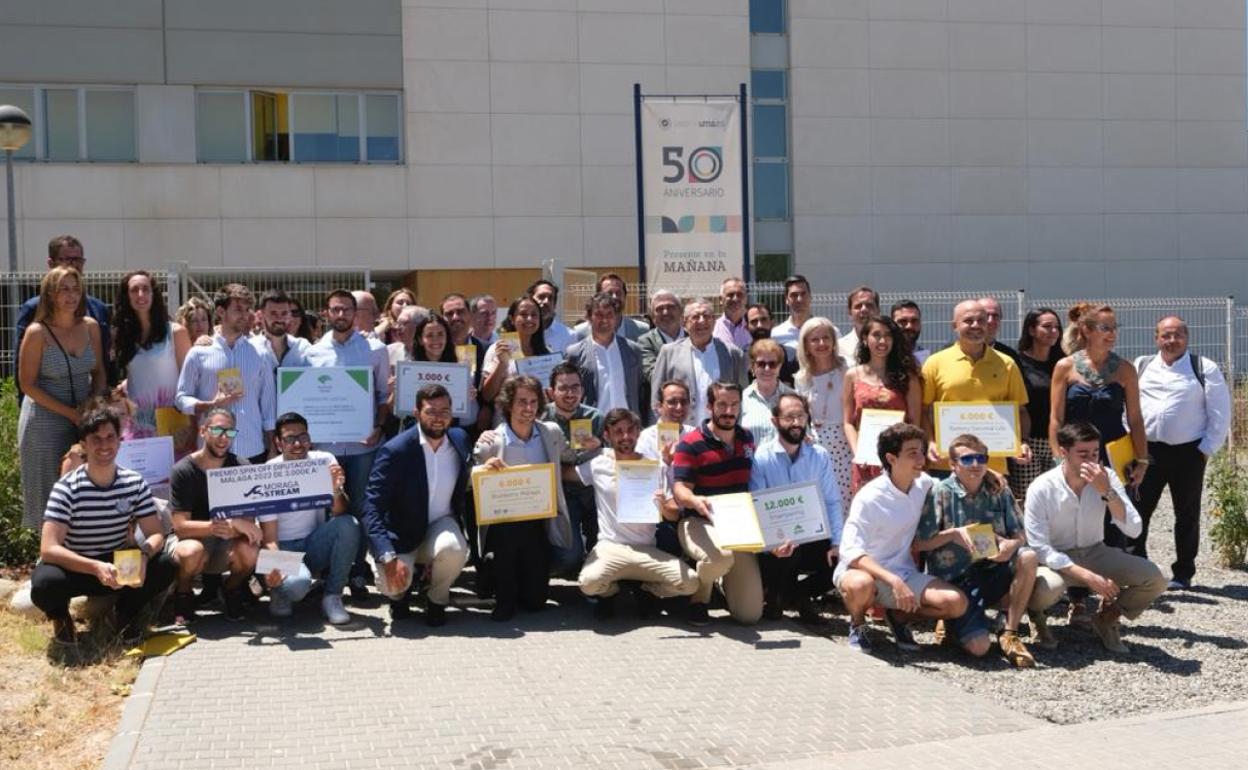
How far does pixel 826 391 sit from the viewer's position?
920cm

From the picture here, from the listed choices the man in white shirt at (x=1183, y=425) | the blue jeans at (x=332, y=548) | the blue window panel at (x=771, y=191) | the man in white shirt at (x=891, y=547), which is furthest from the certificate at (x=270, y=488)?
the blue window panel at (x=771, y=191)

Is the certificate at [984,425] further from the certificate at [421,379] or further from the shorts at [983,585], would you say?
the certificate at [421,379]

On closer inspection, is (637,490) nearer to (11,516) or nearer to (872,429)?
(872,429)

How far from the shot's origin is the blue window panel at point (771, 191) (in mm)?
30156

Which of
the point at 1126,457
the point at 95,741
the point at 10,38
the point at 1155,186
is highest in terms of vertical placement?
the point at 10,38

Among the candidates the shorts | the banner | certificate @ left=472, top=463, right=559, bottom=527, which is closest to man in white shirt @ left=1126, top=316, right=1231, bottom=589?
the shorts

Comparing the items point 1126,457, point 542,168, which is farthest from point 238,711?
point 542,168

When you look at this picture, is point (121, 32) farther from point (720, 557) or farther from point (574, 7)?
point (720, 557)

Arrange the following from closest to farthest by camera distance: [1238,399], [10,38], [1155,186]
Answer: [1238,399], [10,38], [1155,186]

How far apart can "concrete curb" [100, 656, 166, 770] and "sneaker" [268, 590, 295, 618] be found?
3.25 ft

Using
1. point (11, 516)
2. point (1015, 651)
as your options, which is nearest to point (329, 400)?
point (11, 516)

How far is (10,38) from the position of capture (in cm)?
2634

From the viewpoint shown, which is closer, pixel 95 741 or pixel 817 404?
pixel 95 741

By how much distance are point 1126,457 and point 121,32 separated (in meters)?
23.8
